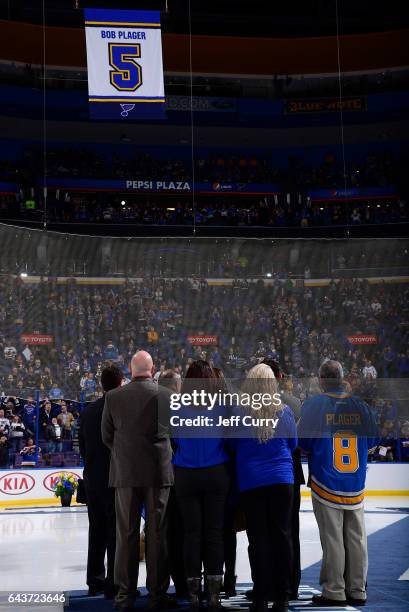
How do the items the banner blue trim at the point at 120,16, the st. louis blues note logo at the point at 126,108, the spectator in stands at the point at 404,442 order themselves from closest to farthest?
the banner blue trim at the point at 120,16, the st. louis blues note logo at the point at 126,108, the spectator in stands at the point at 404,442

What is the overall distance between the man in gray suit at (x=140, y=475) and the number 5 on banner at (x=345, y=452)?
1046mm

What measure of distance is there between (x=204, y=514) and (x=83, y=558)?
10.0ft

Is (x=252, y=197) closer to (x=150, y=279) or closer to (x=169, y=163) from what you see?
(x=169, y=163)

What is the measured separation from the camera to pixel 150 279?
44.9 feet

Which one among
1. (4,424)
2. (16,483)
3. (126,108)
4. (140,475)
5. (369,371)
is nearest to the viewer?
(140,475)

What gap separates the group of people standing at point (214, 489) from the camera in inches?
185

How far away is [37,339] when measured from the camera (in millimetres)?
13844

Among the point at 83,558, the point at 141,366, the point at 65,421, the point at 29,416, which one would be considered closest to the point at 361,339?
the point at 65,421

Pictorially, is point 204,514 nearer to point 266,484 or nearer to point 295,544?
point 266,484

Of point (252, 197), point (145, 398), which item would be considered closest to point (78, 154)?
point (252, 197)

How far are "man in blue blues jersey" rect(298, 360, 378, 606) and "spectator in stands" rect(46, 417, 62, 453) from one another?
29.5ft

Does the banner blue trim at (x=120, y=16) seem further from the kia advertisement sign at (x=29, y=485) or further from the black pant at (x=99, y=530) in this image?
the kia advertisement sign at (x=29, y=485)

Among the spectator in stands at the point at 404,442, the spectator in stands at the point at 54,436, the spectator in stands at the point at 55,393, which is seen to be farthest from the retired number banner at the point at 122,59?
the spectator in stands at the point at 404,442

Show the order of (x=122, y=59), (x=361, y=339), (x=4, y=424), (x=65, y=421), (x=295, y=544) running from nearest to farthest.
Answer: (x=295, y=544), (x=122, y=59), (x=4, y=424), (x=65, y=421), (x=361, y=339)
